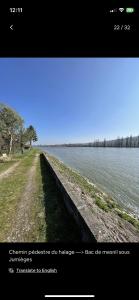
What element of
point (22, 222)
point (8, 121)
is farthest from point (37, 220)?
point (8, 121)

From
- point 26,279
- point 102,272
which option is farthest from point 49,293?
point 102,272

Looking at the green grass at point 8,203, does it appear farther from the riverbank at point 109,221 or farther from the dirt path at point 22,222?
the riverbank at point 109,221

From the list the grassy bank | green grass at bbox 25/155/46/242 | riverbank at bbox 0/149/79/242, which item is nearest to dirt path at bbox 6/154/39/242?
riverbank at bbox 0/149/79/242

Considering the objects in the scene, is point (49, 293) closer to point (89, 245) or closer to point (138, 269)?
point (89, 245)

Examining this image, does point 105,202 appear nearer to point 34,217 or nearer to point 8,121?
point 34,217

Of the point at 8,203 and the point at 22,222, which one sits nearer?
the point at 22,222

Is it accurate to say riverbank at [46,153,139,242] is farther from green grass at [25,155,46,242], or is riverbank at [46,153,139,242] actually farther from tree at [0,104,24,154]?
tree at [0,104,24,154]
